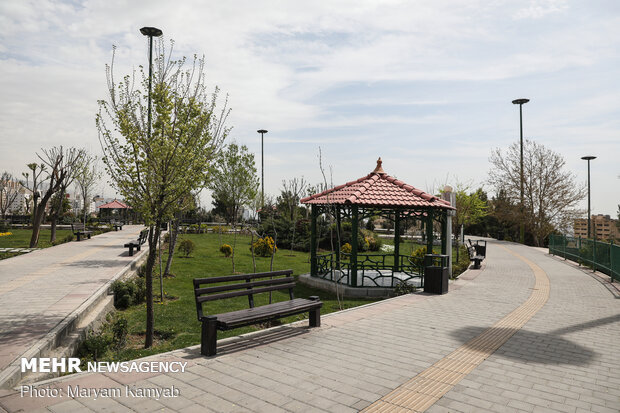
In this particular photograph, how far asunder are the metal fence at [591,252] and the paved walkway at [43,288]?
46.0ft

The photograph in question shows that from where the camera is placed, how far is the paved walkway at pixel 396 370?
A: 12.5ft

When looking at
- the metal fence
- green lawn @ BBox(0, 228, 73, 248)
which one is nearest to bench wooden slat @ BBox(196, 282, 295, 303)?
the metal fence

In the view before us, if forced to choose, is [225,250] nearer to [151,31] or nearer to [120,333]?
[151,31]

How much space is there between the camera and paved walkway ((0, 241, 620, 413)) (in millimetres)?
3801

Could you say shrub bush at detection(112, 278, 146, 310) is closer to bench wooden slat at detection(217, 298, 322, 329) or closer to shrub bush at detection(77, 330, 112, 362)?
shrub bush at detection(77, 330, 112, 362)

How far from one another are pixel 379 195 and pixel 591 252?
33.4ft

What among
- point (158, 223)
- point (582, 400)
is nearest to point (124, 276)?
point (158, 223)

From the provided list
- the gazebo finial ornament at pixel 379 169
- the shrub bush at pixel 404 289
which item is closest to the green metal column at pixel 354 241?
the shrub bush at pixel 404 289

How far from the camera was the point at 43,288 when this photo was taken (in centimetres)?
862

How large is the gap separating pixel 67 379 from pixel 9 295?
502 centimetres

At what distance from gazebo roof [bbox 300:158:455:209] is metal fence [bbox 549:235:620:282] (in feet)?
A: 17.6

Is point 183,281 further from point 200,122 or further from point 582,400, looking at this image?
point 582,400

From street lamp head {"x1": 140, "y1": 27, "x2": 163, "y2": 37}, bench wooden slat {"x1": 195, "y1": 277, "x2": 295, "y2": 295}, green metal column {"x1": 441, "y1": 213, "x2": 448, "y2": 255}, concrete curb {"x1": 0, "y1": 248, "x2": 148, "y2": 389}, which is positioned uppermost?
street lamp head {"x1": 140, "y1": 27, "x2": 163, "y2": 37}

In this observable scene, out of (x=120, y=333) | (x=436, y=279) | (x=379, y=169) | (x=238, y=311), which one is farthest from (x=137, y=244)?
(x=238, y=311)
